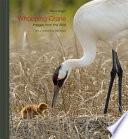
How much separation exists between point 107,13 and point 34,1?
413 cm

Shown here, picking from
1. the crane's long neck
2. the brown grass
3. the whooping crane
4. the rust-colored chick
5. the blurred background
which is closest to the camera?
the brown grass

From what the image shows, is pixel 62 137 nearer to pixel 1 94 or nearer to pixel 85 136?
pixel 85 136

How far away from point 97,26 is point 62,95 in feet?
2.81

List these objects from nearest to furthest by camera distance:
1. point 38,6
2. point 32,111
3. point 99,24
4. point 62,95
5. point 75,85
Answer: point 32,111, point 99,24, point 62,95, point 75,85, point 38,6

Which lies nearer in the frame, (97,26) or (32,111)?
(32,111)

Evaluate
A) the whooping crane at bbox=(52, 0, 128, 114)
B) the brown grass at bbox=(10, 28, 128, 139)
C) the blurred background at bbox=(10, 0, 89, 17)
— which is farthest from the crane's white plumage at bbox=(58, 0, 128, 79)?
the blurred background at bbox=(10, 0, 89, 17)

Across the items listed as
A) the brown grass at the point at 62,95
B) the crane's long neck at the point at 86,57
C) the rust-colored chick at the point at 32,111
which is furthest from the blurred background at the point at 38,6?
the rust-colored chick at the point at 32,111

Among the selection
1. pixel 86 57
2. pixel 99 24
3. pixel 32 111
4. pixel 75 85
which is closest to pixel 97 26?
pixel 99 24

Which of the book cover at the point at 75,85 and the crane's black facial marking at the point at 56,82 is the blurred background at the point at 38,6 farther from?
the crane's black facial marking at the point at 56,82

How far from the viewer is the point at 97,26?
14.8 ft

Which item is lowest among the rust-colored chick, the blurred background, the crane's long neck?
the rust-colored chick

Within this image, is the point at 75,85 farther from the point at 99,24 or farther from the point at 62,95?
the point at 99,24

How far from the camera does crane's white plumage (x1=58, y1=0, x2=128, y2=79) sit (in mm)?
4500

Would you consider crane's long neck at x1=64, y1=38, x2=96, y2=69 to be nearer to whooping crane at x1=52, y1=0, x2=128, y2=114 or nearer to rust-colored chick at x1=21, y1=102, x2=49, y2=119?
whooping crane at x1=52, y1=0, x2=128, y2=114
